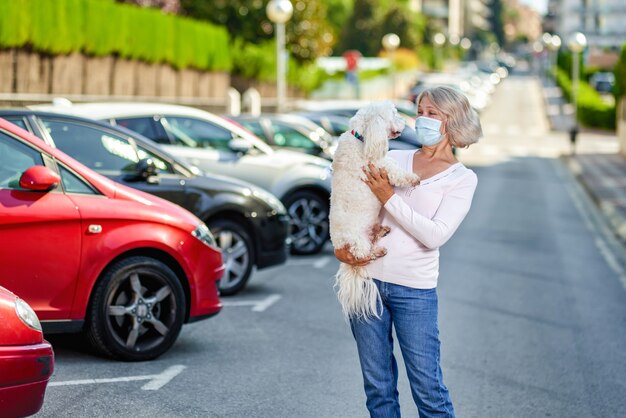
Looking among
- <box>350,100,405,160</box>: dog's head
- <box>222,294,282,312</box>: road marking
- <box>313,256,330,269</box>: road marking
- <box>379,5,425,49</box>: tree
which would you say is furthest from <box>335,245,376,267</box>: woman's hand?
<box>379,5,425,49</box>: tree

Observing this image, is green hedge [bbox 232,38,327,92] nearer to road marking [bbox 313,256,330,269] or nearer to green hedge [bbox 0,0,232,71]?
green hedge [bbox 0,0,232,71]

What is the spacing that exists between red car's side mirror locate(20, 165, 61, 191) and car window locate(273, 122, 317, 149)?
1008 cm

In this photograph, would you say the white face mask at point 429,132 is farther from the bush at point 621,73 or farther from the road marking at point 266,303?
the bush at point 621,73

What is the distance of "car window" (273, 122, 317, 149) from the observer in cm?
1683

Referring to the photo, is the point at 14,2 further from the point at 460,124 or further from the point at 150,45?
the point at 460,124

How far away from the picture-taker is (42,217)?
22.7 ft

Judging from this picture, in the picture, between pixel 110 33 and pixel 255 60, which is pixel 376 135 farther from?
pixel 255 60

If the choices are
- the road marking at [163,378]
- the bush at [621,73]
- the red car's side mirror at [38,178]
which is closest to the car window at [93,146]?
the red car's side mirror at [38,178]

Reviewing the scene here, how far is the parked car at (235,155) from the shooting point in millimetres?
11875

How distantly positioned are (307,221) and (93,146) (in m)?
5.46

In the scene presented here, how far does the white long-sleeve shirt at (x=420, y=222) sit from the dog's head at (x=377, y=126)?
113 millimetres

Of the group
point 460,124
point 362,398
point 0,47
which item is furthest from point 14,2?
point 460,124

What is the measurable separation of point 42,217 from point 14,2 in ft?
55.5

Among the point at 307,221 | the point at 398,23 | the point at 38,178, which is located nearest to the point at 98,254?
the point at 38,178
